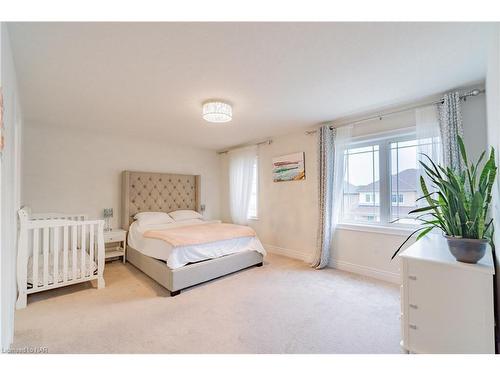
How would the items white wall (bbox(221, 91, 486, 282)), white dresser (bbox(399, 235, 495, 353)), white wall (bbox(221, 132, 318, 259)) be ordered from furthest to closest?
1. white wall (bbox(221, 132, 318, 259))
2. white wall (bbox(221, 91, 486, 282))
3. white dresser (bbox(399, 235, 495, 353))

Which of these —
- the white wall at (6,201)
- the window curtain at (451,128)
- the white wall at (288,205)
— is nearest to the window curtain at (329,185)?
the white wall at (288,205)

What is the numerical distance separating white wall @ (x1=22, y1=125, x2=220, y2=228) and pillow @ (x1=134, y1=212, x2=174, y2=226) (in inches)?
20.5

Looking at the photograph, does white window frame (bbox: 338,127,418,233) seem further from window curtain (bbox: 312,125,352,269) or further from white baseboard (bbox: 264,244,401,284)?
white baseboard (bbox: 264,244,401,284)

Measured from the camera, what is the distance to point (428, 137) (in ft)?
8.18

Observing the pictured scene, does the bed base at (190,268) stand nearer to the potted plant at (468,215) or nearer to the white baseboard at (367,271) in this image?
the white baseboard at (367,271)

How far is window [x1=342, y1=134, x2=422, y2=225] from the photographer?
9.13ft

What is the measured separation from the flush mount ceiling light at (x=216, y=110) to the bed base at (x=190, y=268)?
1.77 metres

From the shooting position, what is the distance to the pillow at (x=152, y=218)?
3.71 metres

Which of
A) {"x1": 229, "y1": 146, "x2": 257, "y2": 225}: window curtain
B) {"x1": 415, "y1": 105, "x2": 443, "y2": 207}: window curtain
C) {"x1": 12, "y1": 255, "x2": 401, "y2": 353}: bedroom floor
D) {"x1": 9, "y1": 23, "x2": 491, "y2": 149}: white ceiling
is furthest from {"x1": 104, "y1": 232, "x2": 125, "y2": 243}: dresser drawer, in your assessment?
{"x1": 415, "y1": 105, "x2": 443, "y2": 207}: window curtain

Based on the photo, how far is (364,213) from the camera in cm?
318

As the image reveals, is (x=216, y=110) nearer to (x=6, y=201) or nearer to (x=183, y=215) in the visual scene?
(x=6, y=201)
